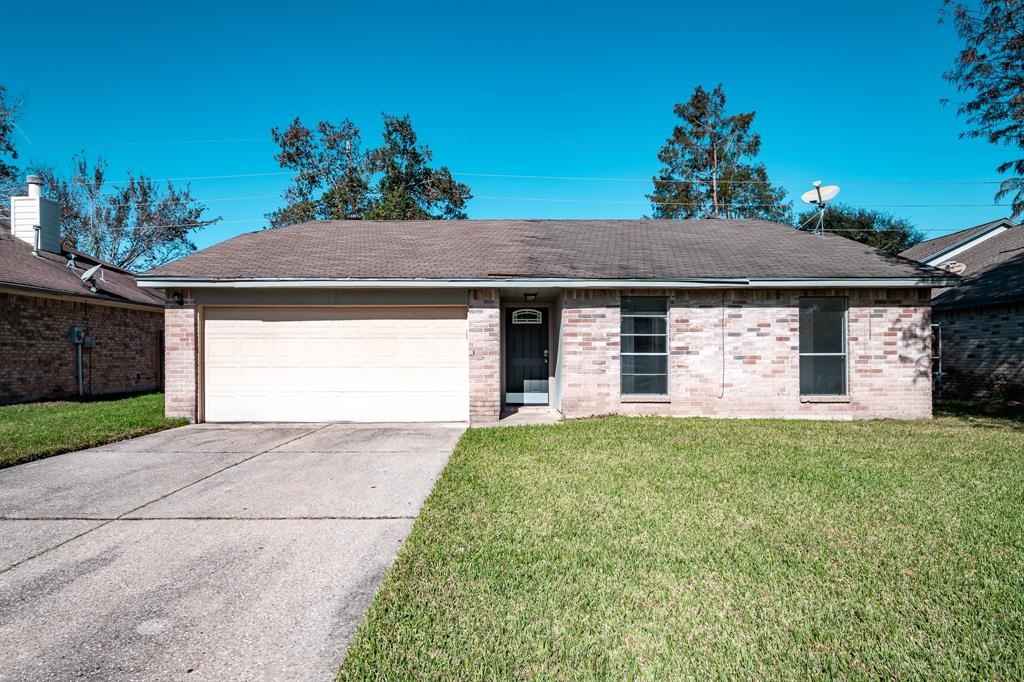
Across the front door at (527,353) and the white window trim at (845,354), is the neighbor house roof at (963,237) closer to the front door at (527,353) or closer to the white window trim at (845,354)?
the white window trim at (845,354)

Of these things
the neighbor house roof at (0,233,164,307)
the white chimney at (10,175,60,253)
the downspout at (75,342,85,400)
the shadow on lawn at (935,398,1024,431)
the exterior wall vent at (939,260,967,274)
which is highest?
the white chimney at (10,175,60,253)

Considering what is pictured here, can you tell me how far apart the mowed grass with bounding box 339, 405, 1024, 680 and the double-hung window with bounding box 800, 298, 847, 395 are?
13.3 feet

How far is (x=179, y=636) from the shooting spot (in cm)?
271

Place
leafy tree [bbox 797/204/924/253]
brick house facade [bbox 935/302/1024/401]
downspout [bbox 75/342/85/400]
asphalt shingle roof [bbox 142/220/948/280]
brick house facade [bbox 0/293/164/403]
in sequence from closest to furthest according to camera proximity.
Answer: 1. asphalt shingle roof [bbox 142/220/948/280]
2. brick house facade [bbox 0/293/164/403]
3. brick house facade [bbox 935/302/1024/401]
4. downspout [bbox 75/342/85/400]
5. leafy tree [bbox 797/204/924/253]

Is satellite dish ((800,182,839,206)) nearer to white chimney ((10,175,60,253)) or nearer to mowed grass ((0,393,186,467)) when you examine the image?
mowed grass ((0,393,186,467))

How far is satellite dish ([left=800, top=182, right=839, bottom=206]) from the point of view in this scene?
41.4 feet

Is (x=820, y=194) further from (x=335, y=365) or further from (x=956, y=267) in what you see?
(x=335, y=365)

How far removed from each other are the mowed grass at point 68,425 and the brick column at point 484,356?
5.18m

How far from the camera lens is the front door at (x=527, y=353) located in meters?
11.6

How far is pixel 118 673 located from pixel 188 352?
27.3 ft

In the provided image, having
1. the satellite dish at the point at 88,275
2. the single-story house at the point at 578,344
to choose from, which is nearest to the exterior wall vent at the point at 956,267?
the single-story house at the point at 578,344

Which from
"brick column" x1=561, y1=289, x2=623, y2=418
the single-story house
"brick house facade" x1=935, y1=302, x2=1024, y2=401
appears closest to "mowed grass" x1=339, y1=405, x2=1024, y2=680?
"brick column" x1=561, y1=289, x2=623, y2=418

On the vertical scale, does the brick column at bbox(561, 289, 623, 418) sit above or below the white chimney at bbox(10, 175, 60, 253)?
below

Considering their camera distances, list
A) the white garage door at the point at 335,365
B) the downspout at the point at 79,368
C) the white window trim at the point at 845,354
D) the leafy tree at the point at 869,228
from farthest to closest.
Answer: the leafy tree at the point at 869,228
the downspout at the point at 79,368
the white window trim at the point at 845,354
the white garage door at the point at 335,365
